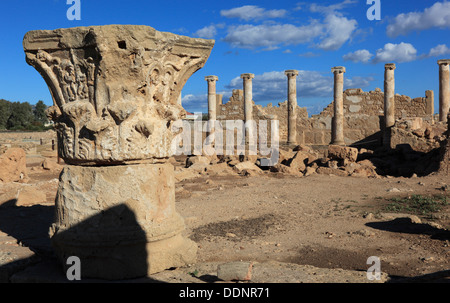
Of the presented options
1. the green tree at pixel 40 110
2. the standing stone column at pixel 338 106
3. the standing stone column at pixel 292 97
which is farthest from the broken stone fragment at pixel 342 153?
the green tree at pixel 40 110

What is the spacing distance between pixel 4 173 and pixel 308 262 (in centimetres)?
927

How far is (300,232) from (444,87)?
17054 mm

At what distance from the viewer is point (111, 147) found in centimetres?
382

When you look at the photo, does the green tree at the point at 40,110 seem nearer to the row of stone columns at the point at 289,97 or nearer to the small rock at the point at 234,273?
the row of stone columns at the point at 289,97

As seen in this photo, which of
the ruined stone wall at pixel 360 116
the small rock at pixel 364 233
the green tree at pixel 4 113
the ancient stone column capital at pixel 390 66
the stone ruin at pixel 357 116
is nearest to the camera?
the small rock at pixel 364 233

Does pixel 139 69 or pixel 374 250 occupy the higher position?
pixel 139 69

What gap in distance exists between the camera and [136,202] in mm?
3875

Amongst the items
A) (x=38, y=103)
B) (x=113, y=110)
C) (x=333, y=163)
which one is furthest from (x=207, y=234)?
(x=38, y=103)

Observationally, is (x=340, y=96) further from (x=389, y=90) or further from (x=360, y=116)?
(x=360, y=116)

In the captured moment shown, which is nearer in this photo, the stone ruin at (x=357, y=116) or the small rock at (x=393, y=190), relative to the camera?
the small rock at (x=393, y=190)

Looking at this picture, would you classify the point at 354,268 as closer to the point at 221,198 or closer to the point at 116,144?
the point at 116,144

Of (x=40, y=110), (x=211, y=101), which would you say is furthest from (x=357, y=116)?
(x=40, y=110)

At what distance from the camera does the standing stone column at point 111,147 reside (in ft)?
12.3

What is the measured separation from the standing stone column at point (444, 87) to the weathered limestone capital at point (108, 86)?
1894 cm
